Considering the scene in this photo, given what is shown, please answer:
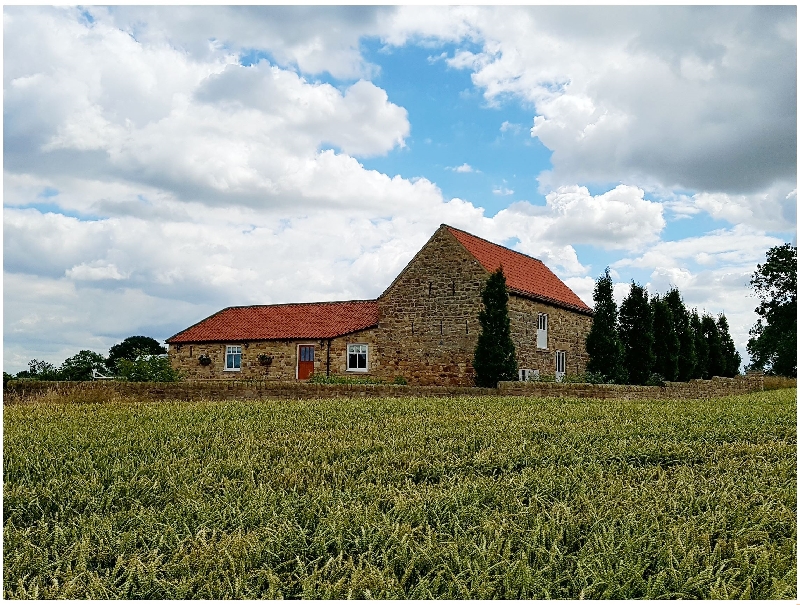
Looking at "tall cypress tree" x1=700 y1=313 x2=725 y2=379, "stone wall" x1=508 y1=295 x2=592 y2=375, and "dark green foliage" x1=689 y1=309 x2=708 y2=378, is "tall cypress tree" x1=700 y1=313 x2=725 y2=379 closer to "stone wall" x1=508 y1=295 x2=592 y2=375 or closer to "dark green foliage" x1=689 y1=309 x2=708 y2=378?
"dark green foliage" x1=689 y1=309 x2=708 y2=378

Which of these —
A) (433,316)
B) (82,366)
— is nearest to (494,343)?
(433,316)

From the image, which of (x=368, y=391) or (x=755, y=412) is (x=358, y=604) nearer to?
(x=755, y=412)

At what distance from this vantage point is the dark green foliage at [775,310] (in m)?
49.3

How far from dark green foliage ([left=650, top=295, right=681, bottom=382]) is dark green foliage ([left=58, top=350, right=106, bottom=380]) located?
24708mm

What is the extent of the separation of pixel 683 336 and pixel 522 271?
10408mm

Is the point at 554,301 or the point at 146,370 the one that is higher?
the point at 554,301

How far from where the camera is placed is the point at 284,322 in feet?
106

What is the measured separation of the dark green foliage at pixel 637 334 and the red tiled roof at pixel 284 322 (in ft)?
34.6

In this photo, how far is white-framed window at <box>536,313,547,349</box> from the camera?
2892 cm

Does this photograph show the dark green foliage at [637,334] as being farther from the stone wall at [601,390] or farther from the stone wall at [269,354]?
the stone wall at [269,354]

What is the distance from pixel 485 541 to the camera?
193 inches

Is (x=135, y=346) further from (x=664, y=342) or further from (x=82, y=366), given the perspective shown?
(x=664, y=342)

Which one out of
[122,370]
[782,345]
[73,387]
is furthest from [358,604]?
[782,345]

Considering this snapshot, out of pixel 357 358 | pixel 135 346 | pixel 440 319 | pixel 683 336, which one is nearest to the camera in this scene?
pixel 440 319
